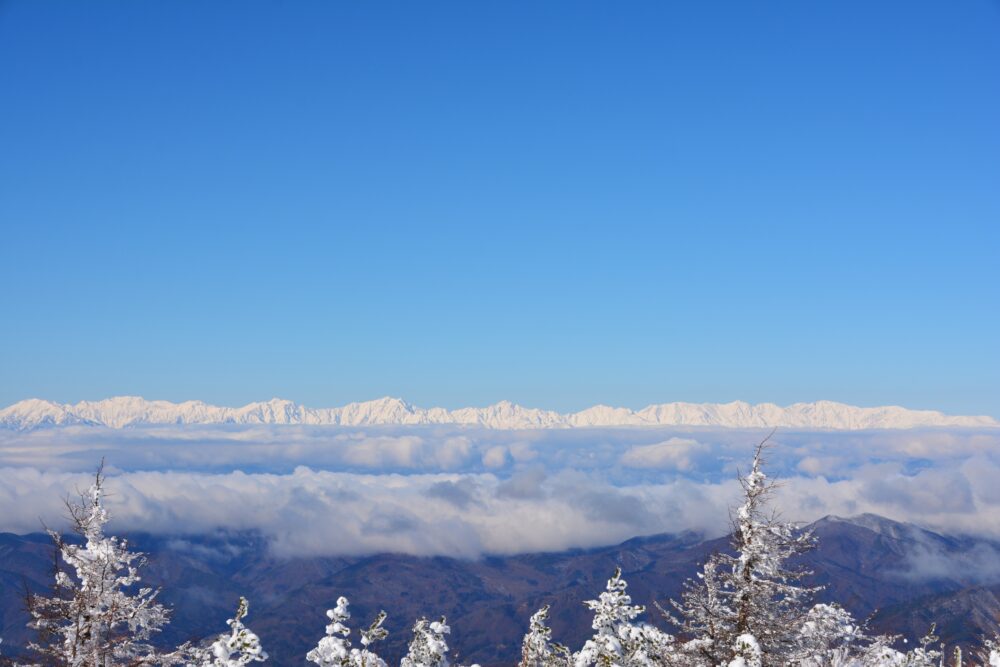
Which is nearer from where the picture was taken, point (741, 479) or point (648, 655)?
point (741, 479)

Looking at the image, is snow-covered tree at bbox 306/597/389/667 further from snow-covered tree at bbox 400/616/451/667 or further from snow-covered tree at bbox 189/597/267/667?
snow-covered tree at bbox 400/616/451/667

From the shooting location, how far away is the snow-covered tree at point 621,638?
22344 millimetres

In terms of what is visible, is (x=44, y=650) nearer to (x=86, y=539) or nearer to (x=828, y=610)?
(x=86, y=539)

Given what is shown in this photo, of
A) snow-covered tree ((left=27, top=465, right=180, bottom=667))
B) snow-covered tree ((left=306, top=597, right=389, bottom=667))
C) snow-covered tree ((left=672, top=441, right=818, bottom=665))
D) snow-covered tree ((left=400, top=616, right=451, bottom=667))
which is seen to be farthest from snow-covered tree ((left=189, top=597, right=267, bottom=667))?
snow-covered tree ((left=672, top=441, right=818, bottom=665))

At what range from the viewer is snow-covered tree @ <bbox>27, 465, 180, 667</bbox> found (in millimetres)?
21719

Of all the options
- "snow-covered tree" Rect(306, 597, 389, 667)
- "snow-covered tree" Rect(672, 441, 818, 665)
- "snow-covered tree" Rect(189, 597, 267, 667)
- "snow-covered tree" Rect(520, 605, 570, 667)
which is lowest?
"snow-covered tree" Rect(520, 605, 570, 667)

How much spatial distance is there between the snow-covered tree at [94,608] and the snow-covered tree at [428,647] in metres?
8.89

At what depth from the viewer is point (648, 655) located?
22672 millimetres

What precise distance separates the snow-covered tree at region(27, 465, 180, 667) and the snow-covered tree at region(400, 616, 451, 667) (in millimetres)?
8892

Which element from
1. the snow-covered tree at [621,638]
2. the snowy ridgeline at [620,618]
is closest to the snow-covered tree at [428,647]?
the snowy ridgeline at [620,618]

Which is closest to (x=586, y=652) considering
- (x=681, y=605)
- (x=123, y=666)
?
(x=681, y=605)

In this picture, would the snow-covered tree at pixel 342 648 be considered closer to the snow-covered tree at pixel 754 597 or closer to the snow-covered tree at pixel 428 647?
the snow-covered tree at pixel 428 647

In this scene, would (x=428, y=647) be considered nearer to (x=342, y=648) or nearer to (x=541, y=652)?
(x=541, y=652)

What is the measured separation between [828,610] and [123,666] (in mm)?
25304
